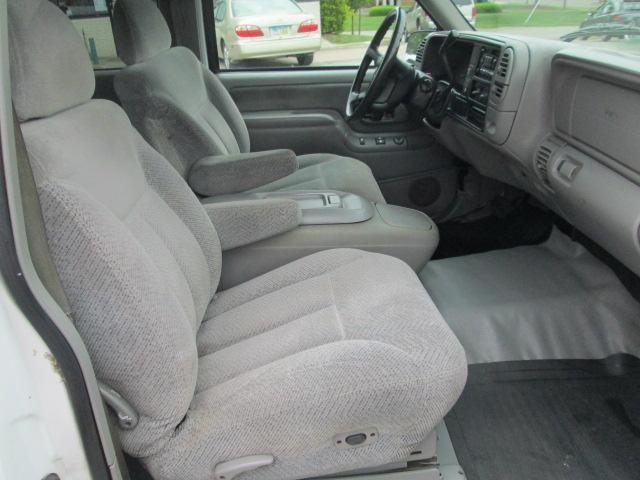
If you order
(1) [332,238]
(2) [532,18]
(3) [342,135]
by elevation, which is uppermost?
(2) [532,18]

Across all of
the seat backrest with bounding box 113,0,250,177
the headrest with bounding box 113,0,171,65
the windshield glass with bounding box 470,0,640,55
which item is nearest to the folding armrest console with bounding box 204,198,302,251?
the seat backrest with bounding box 113,0,250,177

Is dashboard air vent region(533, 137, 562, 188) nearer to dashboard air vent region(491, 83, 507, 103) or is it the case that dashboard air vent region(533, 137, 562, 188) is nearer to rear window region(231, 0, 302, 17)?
dashboard air vent region(491, 83, 507, 103)

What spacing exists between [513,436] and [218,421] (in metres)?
0.87

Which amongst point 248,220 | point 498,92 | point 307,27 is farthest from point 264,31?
point 248,220

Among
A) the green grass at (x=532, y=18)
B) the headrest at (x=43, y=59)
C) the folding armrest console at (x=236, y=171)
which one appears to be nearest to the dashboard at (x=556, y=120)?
the green grass at (x=532, y=18)

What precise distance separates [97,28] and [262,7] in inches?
40.9

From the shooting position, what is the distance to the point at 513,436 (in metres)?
1.53

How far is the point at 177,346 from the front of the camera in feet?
3.20

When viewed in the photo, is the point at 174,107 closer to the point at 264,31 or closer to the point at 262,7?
the point at 264,31

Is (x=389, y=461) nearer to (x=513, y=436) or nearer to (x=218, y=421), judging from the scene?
(x=218, y=421)

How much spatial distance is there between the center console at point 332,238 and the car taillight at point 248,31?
60.0 inches

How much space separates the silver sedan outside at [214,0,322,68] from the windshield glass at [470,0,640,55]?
0.92 meters

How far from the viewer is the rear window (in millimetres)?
3018

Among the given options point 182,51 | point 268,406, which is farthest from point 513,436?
point 182,51
